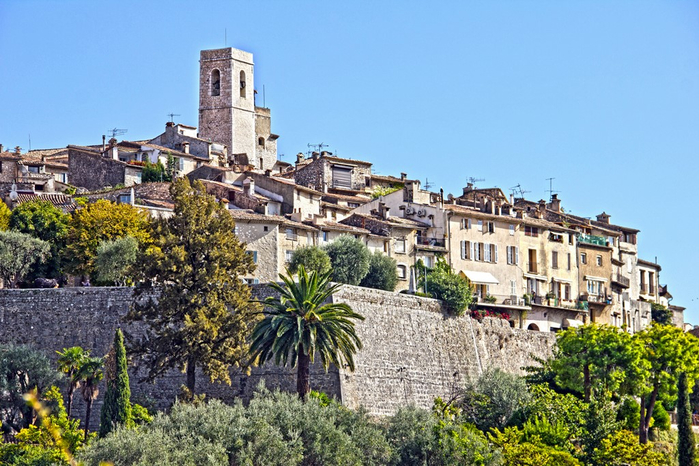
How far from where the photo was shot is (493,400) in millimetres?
58188

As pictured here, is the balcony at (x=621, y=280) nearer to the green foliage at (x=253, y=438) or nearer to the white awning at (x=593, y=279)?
the white awning at (x=593, y=279)

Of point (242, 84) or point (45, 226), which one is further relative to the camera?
point (242, 84)

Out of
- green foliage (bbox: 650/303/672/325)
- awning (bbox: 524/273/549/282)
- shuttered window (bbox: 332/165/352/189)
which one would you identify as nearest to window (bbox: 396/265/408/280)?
awning (bbox: 524/273/549/282)

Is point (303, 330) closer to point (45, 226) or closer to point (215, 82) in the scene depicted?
point (45, 226)

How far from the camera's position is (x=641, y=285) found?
9638 cm

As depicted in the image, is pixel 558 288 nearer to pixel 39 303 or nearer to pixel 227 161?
pixel 227 161

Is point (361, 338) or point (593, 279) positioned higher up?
point (593, 279)

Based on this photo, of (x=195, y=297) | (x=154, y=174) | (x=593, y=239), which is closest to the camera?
(x=195, y=297)

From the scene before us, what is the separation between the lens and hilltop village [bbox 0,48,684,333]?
70125 mm

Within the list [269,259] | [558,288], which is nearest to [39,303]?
[269,259]

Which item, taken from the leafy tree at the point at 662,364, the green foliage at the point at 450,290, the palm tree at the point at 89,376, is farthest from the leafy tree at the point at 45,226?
the leafy tree at the point at 662,364

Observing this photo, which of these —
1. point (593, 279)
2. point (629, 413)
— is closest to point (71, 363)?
point (629, 413)

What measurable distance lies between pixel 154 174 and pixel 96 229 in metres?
16.7

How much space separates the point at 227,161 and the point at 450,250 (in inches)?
897
